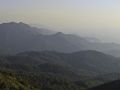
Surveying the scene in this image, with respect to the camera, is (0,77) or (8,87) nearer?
(8,87)

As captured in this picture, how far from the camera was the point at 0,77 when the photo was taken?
18425 centimetres

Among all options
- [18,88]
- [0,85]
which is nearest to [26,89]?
[18,88]

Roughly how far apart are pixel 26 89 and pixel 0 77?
17.3 m

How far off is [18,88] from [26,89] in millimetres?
4115

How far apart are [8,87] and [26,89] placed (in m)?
11.7

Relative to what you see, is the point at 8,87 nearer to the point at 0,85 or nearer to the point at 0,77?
the point at 0,85

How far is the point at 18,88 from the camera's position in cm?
17462

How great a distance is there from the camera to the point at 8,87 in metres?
168

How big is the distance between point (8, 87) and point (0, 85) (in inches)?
159

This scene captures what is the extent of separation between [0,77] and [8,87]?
18288mm

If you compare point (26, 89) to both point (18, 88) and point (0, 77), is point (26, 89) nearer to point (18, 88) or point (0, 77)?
point (18, 88)

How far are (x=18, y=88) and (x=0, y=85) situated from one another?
11.7m

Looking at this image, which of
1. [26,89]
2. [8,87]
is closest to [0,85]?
[8,87]

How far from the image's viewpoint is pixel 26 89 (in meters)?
176
